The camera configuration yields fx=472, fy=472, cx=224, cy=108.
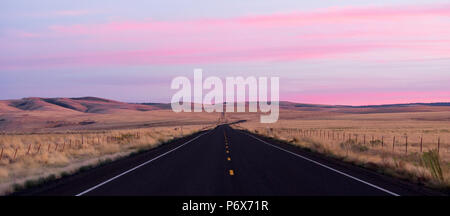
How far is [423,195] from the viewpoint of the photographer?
11.6 m

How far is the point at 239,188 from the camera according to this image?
12.6 meters
